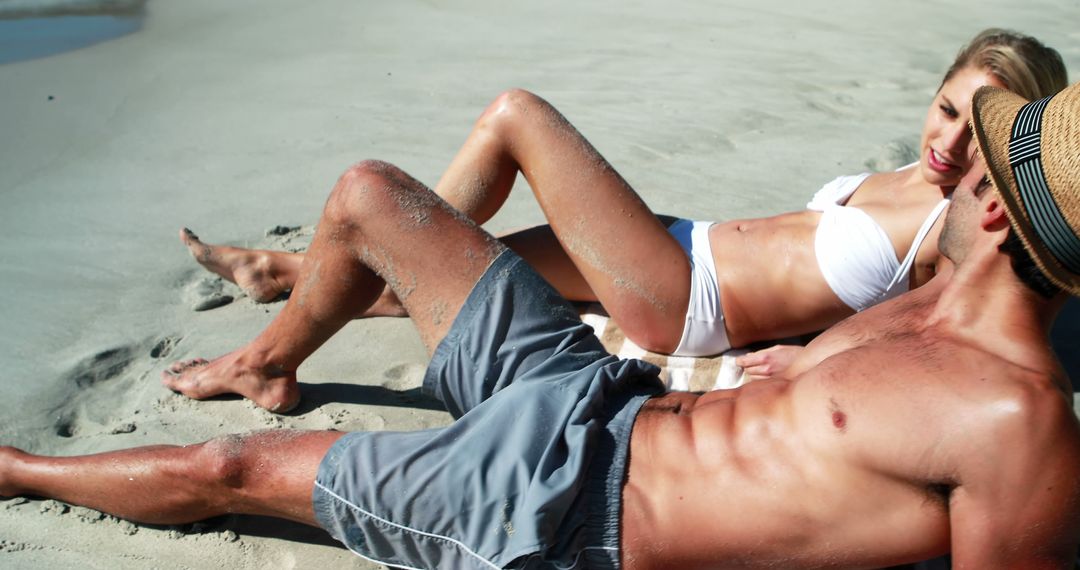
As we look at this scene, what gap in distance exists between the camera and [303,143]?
194 inches

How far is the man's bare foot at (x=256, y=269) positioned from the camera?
3.59 metres

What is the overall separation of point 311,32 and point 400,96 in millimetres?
1367

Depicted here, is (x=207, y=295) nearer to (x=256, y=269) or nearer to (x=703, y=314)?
(x=256, y=269)

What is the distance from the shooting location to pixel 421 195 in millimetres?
2668

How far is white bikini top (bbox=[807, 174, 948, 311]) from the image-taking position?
2.93 metres

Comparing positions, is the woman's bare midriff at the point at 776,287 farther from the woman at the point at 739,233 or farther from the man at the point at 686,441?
the man at the point at 686,441

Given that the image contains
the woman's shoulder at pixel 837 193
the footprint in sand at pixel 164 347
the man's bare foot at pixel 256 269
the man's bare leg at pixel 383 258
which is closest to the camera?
the man's bare leg at pixel 383 258

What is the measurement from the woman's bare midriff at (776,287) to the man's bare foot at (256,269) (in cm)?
159

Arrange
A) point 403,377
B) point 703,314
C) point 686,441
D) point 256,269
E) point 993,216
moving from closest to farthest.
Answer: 1. point 993,216
2. point 686,441
3. point 703,314
4. point 403,377
5. point 256,269

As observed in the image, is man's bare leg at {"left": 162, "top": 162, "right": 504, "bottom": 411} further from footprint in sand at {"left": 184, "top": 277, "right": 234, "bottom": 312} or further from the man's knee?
footprint in sand at {"left": 184, "top": 277, "right": 234, "bottom": 312}

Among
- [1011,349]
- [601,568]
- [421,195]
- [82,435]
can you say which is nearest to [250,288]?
[82,435]

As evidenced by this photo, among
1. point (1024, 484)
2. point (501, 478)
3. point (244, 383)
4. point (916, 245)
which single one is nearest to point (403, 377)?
point (244, 383)

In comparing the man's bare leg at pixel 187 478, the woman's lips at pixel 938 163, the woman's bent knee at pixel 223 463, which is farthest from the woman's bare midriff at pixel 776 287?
the woman's bent knee at pixel 223 463

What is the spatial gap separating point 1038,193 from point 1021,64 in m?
1.15
